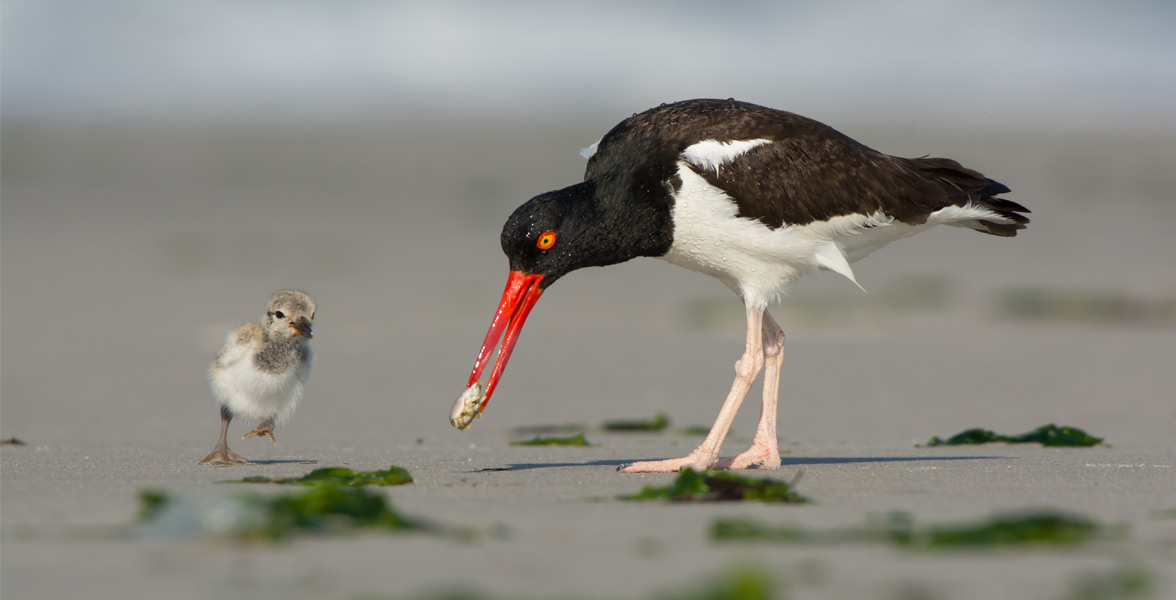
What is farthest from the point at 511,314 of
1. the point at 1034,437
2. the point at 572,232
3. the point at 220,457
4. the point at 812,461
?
the point at 1034,437

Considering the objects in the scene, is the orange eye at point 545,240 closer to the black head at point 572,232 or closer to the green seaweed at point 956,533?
the black head at point 572,232

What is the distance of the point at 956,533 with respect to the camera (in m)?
4.17

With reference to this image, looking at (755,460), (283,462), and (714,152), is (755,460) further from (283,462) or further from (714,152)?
(283,462)

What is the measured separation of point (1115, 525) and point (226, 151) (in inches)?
1171

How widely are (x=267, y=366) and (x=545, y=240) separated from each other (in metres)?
1.76

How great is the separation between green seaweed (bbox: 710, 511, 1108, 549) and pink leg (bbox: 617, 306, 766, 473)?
6.97ft

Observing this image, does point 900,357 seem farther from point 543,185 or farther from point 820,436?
point 543,185

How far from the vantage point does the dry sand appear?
3904 millimetres

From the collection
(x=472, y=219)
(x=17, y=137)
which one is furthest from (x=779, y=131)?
(x=17, y=137)

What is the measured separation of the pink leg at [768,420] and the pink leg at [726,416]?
50 millimetres

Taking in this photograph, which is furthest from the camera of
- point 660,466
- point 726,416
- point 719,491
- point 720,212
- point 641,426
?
point 641,426

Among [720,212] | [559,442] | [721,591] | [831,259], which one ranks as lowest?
[721,591]

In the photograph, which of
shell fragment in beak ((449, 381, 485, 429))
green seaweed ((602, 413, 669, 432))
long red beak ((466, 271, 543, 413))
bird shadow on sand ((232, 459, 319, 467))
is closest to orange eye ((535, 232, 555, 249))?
long red beak ((466, 271, 543, 413))

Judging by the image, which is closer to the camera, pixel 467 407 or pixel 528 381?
pixel 467 407
